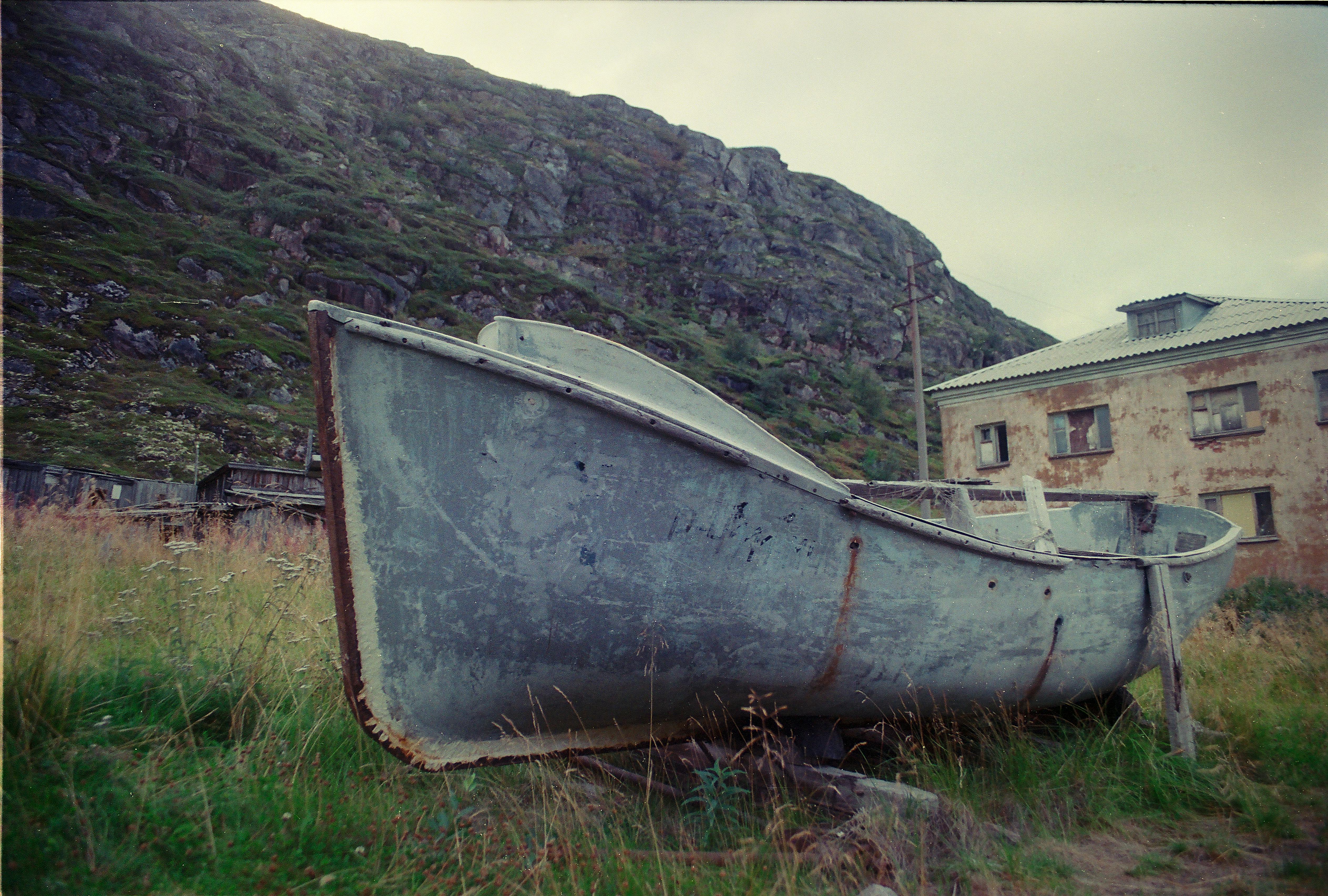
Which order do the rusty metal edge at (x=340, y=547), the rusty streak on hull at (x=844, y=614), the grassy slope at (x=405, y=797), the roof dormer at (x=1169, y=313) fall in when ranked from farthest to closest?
the roof dormer at (x=1169, y=313), the rusty streak on hull at (x=844, y=614), the rusty metal edge at (x=340, y=547), the grassy slope at (x=405, y=797)

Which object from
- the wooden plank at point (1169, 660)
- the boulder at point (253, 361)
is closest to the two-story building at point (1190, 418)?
the wooden plank at point (1169, 660)

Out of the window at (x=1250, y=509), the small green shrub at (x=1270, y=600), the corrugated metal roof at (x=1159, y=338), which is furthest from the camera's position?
the corrugated metal roof at (x=1159, y=338)

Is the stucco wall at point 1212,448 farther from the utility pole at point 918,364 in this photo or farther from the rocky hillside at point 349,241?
the rocky hillside at point 349,241

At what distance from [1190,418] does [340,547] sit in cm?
1875

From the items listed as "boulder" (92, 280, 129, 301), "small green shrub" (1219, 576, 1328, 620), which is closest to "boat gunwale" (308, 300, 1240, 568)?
"small green shrub" (1219, 576, 1328, 620)

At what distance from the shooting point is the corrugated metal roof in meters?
14.8

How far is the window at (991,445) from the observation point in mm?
18422

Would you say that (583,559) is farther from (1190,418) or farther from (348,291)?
(348,291)

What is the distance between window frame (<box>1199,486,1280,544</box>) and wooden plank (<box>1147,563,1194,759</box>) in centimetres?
1310

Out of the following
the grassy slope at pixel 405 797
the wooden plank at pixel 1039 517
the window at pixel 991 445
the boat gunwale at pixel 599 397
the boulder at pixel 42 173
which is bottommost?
the grassy slope at pixel 405 797

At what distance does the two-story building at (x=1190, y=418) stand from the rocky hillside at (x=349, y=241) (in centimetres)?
1942

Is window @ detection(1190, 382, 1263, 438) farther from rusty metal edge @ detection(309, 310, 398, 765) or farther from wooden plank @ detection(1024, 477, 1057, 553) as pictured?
rusty metal edge @ detection(309, 310, 398, 765)

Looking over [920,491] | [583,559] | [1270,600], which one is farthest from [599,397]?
[1270,600]

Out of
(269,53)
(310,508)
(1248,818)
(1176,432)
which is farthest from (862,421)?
(269,53)
